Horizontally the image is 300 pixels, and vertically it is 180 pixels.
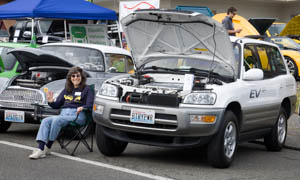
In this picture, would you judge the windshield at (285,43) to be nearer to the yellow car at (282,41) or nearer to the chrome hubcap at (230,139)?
the yellow car at (282,41)

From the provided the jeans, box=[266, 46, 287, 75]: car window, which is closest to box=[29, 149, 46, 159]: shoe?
the jeans

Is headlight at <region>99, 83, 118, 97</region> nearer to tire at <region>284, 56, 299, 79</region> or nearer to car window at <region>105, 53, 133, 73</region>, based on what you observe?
car window at <region>105, 53, 133, 73</region>

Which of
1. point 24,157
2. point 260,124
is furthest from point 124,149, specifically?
point 260,124

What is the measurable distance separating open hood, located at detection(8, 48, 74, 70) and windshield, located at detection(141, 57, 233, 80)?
5.31ft

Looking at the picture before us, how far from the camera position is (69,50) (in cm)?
1073

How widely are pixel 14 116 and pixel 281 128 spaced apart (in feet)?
13.9

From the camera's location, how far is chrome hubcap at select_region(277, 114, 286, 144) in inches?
358

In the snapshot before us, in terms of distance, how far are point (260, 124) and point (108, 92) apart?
2292 millimetres

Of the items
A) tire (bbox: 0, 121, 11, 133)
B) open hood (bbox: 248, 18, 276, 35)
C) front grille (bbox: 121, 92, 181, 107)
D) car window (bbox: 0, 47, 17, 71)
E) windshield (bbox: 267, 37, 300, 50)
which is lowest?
tire (bbox: 0, 121, 11, 133)

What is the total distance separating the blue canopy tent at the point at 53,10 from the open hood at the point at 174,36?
26.0 feet

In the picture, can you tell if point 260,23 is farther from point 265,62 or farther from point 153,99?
point 153,99

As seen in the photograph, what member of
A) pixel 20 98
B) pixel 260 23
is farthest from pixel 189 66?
pixel 260 23

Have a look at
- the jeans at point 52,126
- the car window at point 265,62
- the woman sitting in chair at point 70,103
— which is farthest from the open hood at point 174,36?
the jeans at point 52,126

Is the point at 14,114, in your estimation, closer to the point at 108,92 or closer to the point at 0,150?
the point at 0,150
